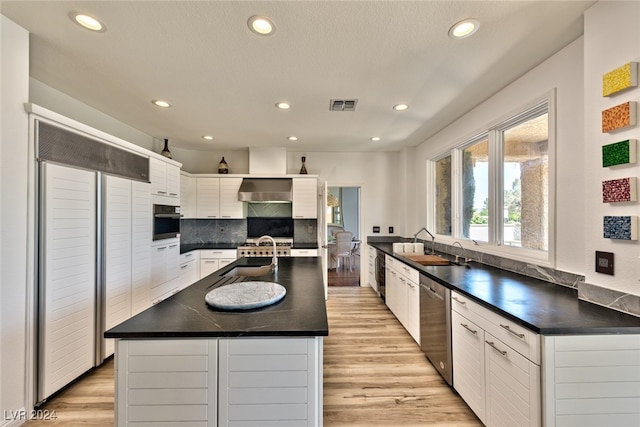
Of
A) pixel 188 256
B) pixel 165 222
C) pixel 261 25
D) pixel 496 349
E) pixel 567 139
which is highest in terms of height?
pixel 261 25

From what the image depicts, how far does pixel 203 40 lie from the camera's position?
175 centimetres

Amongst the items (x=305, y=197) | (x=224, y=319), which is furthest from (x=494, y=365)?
(x=305, y=197)

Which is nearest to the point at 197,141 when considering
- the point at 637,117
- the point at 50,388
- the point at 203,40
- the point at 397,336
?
the point at 203,40

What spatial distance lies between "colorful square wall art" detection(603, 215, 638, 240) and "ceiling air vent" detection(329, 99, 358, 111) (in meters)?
2.15

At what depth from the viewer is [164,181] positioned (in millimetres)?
3307

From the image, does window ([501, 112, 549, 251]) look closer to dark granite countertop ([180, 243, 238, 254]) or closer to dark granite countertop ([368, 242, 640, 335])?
dark granite countertop ([368, 242, 640, 335])

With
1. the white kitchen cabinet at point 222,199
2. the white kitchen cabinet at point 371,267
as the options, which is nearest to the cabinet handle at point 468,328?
the white kitchen cabinet at point 371,267

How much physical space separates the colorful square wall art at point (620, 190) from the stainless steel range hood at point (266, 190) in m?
3.61

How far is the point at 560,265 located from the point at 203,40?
301cm

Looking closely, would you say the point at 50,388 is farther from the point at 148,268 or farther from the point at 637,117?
the point at 637,117

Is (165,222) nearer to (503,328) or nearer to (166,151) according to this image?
(166,151)

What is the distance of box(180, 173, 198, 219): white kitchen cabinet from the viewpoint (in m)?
4.32

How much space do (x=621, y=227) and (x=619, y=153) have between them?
39 centimetres

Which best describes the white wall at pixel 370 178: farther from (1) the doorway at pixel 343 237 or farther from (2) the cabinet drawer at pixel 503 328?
(2) the cabinet drawer at pixel 503 328
